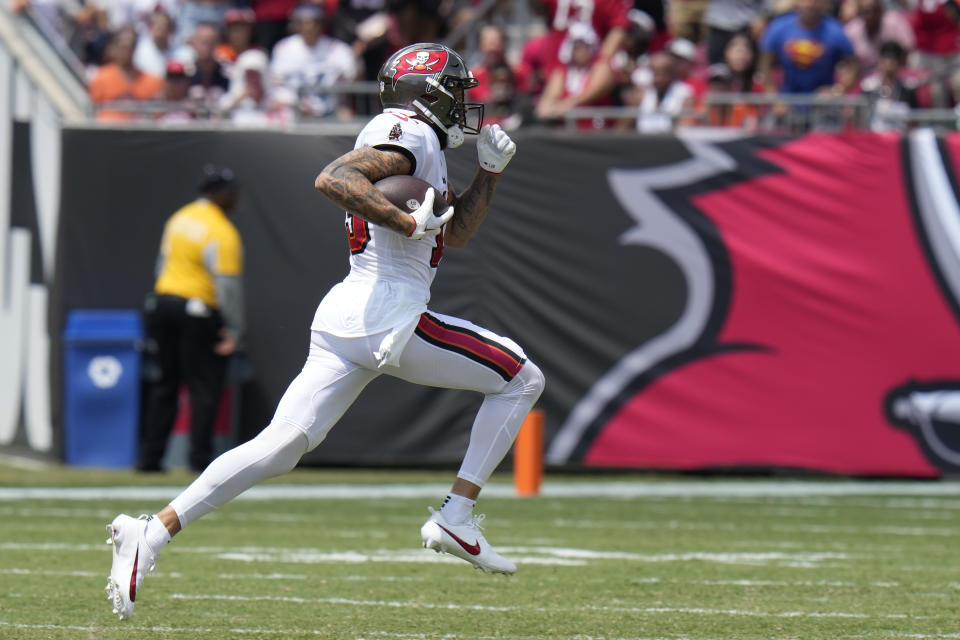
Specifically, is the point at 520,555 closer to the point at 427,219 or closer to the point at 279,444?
the point at 279,444

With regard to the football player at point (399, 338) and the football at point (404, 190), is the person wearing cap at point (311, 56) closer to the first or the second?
the football player at point (399, 338)

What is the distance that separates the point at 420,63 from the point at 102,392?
694cm

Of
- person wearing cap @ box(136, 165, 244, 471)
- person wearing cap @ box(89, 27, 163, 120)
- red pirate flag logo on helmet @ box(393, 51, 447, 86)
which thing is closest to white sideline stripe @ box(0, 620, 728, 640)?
red pirate flag logo on helmet @ box(393, 51, 447, 86)

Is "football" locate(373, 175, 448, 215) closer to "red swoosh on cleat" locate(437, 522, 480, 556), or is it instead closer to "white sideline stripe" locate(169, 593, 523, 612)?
"red swoosh on cleat" locate(437, 522, 480, 556)

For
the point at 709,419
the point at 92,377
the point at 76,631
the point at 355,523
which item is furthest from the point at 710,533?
the point at 92,377

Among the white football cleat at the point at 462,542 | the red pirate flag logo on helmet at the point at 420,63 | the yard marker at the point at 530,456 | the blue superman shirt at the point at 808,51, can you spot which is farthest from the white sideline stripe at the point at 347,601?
the blue superman shirt at the point at 808,51

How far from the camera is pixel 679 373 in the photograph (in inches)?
472

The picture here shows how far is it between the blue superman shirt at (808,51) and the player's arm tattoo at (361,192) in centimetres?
823

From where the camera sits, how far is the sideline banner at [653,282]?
1191cm

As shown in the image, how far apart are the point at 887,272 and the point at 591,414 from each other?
7.87ft

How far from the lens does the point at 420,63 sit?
222 inches

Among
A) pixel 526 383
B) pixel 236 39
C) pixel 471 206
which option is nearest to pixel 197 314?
pixel 236 39

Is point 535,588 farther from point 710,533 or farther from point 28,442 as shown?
point 28,442

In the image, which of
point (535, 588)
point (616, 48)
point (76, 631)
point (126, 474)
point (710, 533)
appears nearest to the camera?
point (76, 631)
